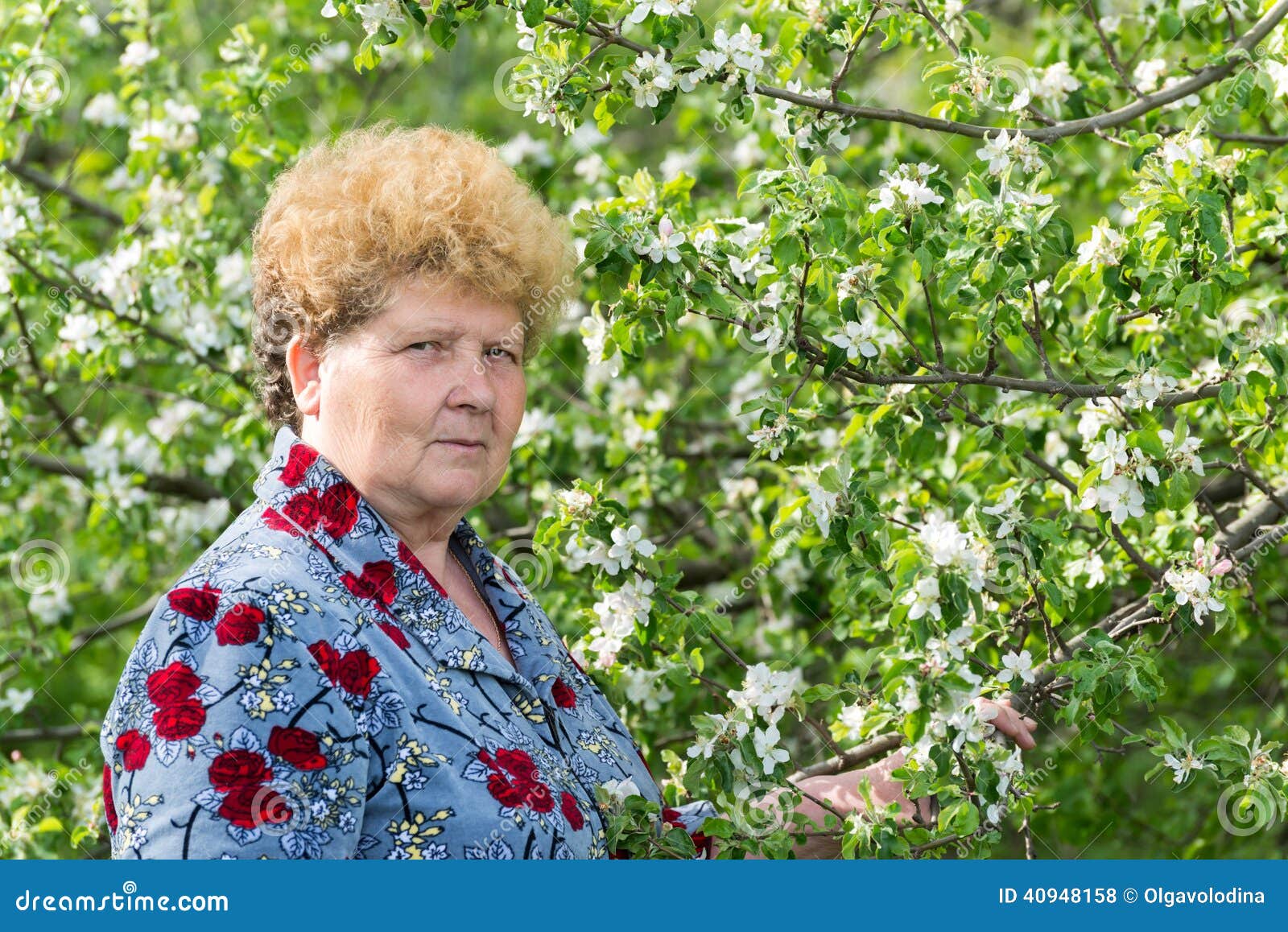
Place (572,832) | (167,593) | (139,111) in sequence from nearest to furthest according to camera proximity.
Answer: (167,593) → (572,832) → (139,111)

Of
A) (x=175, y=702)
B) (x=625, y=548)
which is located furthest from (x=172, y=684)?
(x=625, y=548)

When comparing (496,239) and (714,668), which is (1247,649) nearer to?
(714,668)

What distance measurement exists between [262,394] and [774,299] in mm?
918

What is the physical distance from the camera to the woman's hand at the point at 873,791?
2.40 metres

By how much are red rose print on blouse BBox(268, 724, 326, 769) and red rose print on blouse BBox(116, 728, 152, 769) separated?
150mm

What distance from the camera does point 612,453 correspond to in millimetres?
3807

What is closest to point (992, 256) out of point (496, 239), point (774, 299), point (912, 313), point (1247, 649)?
point (774, 299)

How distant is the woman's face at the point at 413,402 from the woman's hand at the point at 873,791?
2.64ft

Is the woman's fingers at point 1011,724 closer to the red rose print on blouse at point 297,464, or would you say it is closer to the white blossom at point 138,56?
the red rose print on blouse at point 297,464

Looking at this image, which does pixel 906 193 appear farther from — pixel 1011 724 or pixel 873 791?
pixel 873 791

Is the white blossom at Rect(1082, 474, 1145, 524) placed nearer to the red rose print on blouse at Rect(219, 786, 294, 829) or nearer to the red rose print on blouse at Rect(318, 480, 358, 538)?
the red rose print on blouse at Rect(318, 480, 358, 538)

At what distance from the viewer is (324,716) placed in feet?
6.00

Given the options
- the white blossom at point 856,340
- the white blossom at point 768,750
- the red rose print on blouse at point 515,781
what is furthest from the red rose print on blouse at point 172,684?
the white blossom at point 856,340

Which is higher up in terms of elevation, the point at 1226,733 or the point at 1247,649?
the point at 1247,649
